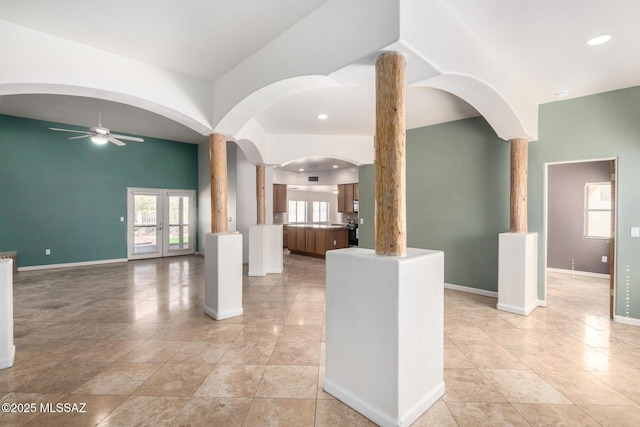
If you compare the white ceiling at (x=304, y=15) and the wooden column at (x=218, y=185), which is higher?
the white ceiling at (x=304, y=15)

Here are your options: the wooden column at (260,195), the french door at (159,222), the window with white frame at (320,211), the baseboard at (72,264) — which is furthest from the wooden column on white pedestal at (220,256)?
the window with white frame at (320,211)

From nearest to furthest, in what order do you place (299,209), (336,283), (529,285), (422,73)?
(336,283) → (422,73) → (529,285) → (299,209)

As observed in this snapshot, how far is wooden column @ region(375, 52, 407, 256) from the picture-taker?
2.06 m

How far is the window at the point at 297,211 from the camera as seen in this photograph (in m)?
12.7

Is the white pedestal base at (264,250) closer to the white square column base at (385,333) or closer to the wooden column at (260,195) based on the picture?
the wooden column at (260,195)

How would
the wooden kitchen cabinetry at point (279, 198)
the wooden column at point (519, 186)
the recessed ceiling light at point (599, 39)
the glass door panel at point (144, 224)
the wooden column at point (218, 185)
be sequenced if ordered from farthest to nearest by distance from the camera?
the wooden kitchen cabinetry at point (279, 198) < the glass door panel at point (144, 224) < the wooden column at point (519, 186) < the wooden column at point (218, 185) < the recessed ceiling light at point (599, 39)

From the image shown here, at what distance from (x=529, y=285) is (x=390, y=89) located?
3677 millimetres

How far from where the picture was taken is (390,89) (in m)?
2.10

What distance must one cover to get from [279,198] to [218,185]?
7060mm

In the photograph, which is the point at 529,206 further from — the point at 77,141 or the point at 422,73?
the point at 77,141

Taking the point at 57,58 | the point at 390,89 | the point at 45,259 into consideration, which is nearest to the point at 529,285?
the point at 390,89

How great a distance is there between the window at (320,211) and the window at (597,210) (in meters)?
9.05

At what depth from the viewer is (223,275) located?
387 cm

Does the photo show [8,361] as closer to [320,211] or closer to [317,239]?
[317,239]
